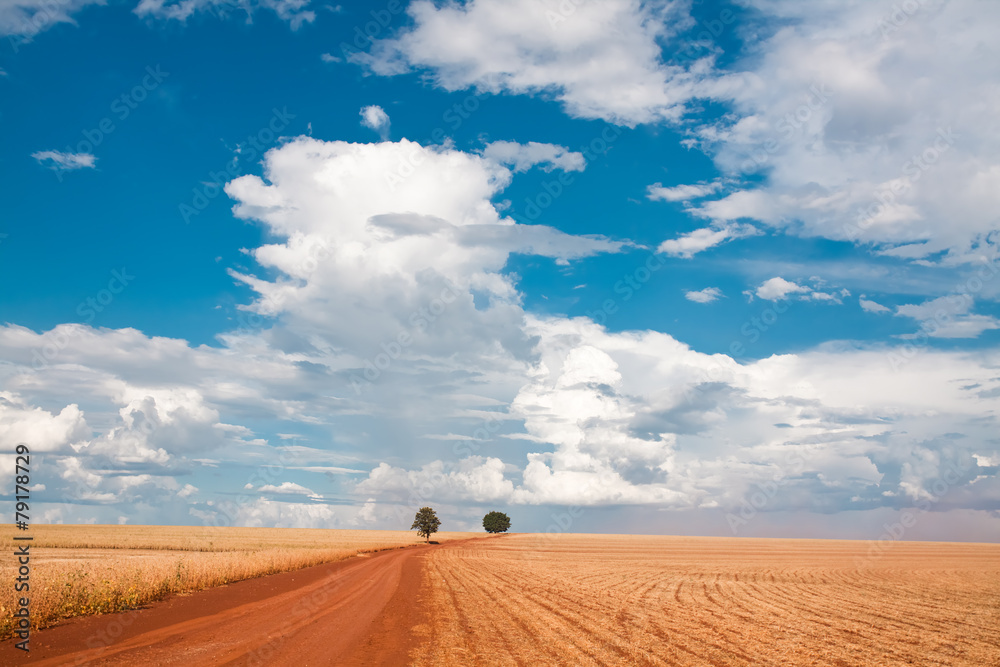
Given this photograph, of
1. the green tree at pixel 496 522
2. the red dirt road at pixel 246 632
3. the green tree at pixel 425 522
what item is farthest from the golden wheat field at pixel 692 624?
the green tree at pixel 496 522

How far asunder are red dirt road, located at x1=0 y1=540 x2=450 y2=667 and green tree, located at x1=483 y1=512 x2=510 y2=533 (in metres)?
122

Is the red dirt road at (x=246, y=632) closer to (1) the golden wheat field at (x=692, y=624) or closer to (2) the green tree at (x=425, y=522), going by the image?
(1) the golden wheat field at (x=692, y=624)

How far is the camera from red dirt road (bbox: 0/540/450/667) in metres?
12.4

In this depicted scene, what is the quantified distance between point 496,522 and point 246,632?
13206 cm

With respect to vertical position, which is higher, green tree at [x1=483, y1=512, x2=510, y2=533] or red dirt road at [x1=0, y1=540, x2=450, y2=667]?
red dirt road at [x1=0, y1=540, x2=450, y2=667]

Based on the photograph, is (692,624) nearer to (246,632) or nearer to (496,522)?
(246,632)

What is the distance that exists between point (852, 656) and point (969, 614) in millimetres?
14092

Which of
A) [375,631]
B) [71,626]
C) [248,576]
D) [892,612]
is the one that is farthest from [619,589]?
[71,626]

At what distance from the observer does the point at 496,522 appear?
142m

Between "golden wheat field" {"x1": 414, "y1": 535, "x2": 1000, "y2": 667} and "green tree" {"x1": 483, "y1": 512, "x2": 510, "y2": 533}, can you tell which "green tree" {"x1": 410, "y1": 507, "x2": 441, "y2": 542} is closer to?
"green tree" {"x1": 483, "y1": 512, "x2": 510, "y2": 533}

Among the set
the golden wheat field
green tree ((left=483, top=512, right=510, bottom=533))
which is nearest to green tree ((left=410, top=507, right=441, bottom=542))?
green tree ((left=483, top=512, right=510, bottom=533))

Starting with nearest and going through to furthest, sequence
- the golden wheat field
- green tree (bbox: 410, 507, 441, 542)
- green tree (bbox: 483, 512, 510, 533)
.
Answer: the golden wheat field < green tree (bbox: 410, 507, 441, 542) < green tree (bbox: 483, 512, 510, 533)

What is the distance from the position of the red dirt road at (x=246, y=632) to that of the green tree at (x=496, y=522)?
122 metres

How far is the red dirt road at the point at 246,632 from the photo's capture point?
1236cm
